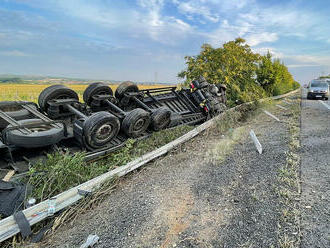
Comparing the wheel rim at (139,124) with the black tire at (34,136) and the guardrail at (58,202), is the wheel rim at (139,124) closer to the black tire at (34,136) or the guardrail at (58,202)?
the guardrail at (58,202)

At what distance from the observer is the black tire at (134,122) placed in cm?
506

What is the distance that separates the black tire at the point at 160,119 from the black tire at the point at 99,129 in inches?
49.0

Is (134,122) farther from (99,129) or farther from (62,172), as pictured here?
(62,172)

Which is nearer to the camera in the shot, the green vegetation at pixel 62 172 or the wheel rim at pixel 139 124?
the green vegetation at pixel 62 172

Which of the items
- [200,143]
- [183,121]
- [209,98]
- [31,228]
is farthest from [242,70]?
[31,228]

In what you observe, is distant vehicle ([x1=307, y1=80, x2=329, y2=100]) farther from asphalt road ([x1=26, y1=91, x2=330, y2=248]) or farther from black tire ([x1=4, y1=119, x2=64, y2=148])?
black tire ([x1=4, y1=119, x2=64, y2=148])

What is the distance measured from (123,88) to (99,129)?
2628mm

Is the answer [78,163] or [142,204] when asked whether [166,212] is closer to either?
[142,204]

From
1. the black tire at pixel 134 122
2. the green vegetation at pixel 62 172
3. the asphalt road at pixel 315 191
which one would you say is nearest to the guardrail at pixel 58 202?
the green vegetation at pixel 62 172

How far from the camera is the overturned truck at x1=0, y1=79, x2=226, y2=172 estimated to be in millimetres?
3735

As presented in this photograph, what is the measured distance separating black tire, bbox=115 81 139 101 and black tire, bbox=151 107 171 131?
58.6 inches

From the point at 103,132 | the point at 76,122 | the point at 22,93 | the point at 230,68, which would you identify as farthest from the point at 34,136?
the point at 22,93

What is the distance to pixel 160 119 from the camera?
5816 millimetres

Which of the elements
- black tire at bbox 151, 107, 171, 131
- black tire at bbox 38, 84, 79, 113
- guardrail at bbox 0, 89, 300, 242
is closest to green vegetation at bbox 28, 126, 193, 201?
guardrail at bbox 0, 89, 300, 242
